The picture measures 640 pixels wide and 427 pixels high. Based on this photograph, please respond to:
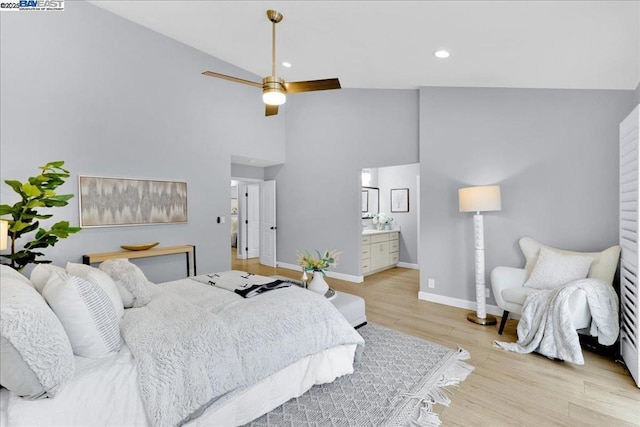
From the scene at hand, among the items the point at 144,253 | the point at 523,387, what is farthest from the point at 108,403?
the point at 144,253

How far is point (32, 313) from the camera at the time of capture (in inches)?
50.0

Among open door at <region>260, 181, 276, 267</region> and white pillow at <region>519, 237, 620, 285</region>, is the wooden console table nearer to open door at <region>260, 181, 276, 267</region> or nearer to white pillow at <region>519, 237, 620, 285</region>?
open door at <region>260, 181, 276, 267</region>

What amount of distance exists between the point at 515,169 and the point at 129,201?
4900mm

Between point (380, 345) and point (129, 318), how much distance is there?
210cm

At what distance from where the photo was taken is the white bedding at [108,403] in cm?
124

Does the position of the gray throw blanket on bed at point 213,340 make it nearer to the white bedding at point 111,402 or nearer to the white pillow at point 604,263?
the white bedding at point 111,402

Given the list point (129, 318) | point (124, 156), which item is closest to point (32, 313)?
point (129, 318)

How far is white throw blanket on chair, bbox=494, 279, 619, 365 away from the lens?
254cm

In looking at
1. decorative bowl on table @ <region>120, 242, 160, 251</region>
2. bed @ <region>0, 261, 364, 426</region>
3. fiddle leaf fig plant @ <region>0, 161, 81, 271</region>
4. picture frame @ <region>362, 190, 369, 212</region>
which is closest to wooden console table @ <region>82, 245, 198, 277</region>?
decorative bowl on table @ <region>120, 242, 160, 251</region>

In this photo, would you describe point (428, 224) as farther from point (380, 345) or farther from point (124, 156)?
point (124, 156)

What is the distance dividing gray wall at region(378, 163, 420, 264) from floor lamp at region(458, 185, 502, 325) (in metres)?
2.92

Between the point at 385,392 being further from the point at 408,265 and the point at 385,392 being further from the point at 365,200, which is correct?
the point at 365,200

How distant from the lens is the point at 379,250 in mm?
6098

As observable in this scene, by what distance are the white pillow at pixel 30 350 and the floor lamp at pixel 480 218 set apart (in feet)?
11.8
